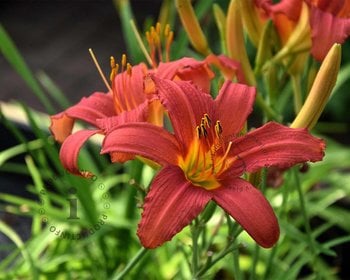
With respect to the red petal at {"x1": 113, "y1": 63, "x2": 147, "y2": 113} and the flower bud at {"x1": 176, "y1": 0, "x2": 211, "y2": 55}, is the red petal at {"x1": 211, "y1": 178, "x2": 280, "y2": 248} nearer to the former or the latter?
the red petal at {"x1": 113, "y1": 63, "x2": 147, "y2": 113}

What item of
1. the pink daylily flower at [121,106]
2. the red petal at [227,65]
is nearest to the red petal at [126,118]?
the pink daylily flower at [121,106]

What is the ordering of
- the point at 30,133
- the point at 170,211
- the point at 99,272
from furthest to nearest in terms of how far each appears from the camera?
the point at 30,133 → the point at 99,272 → the point at 170,211

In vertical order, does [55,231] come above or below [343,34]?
below

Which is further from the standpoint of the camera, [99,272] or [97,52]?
[97,52]

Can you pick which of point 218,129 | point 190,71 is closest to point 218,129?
point 218,129

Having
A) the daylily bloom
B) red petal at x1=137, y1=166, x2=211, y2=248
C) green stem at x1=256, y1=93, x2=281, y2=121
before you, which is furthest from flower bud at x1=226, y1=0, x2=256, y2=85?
red petal at x1=137, y1=166, x2=211, y2=248

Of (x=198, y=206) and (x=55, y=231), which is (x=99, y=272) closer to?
(x=55, y=231)

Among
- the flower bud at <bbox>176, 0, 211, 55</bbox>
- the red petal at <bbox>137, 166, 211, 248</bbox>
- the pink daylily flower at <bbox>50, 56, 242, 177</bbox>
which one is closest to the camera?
the red petal at <bbox>137, 166, 211, 248</bbox>

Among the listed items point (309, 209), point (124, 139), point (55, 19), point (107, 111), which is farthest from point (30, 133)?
point (55, 19)
